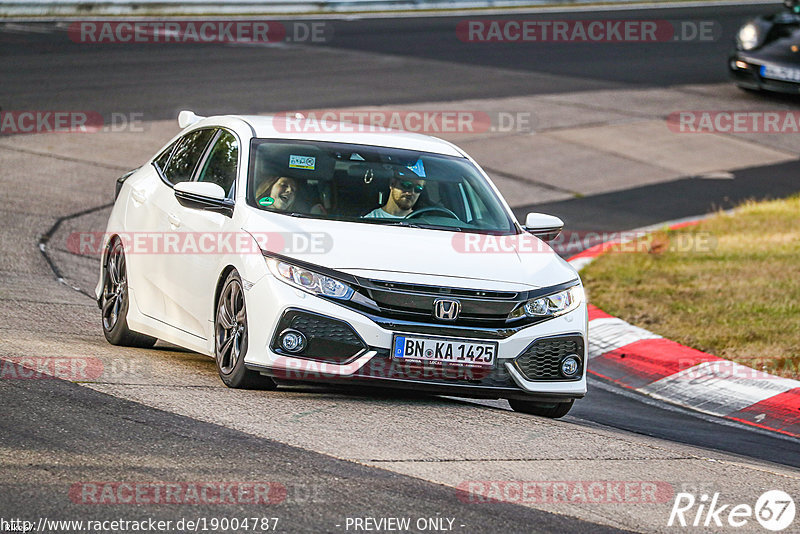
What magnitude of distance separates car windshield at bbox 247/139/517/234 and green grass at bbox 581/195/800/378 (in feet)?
9.64

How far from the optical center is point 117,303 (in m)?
8.73

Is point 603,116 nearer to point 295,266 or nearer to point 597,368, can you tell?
point 597,368

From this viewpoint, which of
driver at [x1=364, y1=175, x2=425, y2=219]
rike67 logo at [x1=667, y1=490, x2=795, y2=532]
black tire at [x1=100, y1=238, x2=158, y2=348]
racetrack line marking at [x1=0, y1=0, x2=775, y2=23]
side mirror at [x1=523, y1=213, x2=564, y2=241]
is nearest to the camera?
rike67 logo at [x1=667, y1=490, x2=795, y2=532]

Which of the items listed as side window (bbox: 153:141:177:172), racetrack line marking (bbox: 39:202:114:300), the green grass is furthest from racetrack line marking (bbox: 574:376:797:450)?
racetrack line marking (bbox: 39:202:114:300)

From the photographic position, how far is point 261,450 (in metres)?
5.87

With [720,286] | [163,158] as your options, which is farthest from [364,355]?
[720,286]

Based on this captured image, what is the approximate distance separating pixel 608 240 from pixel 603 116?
6882mm

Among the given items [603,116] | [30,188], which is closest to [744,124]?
[603,116]

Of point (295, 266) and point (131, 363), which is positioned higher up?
point (295, 266)

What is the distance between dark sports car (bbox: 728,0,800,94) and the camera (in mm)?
20828

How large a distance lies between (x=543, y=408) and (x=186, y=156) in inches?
114

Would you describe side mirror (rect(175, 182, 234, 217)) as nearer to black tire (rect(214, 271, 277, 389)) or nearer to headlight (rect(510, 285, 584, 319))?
black tire (rect(214, 271, 277, 389))

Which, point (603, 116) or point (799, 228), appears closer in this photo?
point (799, 228)

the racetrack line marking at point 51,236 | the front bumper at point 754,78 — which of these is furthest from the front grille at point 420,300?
the front bumper at point 754,78
